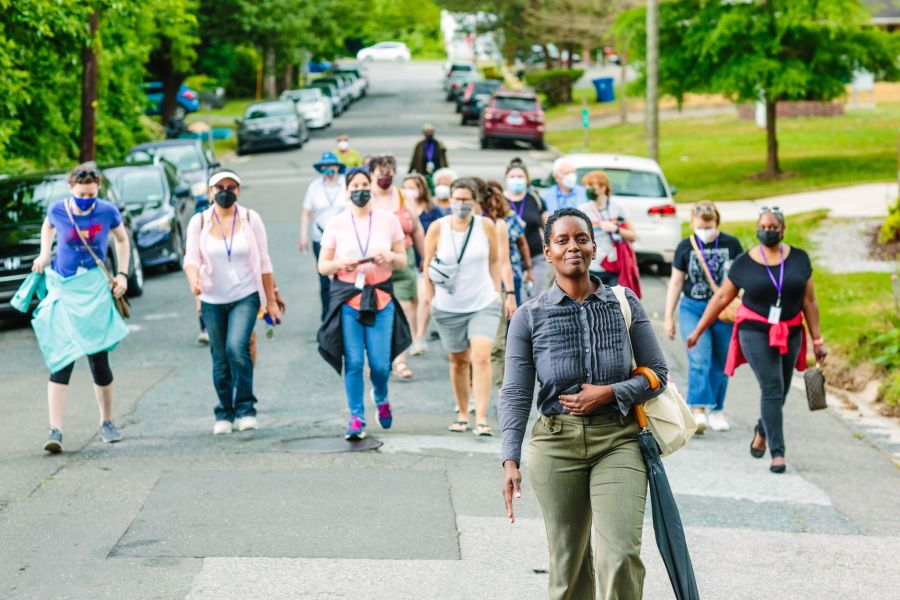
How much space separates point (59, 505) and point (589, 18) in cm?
4463

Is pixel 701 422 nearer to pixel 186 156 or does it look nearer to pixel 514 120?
pixel 186 156

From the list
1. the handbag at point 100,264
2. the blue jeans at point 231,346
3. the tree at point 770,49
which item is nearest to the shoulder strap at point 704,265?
the blue jeans at point 231,346

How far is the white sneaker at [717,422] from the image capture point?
33.6 feet

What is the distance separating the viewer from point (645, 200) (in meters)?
18.4

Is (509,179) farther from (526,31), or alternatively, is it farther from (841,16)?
(526,31)

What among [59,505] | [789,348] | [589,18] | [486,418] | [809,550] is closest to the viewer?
[809,550]

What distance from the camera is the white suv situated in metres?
18.2

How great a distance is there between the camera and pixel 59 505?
7.73 m

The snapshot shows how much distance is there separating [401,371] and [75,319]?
3466mm

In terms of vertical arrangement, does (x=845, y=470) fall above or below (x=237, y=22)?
below

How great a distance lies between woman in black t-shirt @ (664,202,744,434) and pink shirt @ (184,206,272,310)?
2.90 meters

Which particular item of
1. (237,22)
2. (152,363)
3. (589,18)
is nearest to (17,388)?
(152,363)

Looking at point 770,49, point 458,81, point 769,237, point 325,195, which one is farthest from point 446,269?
point 458,81

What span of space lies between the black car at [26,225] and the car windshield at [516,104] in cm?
2337
